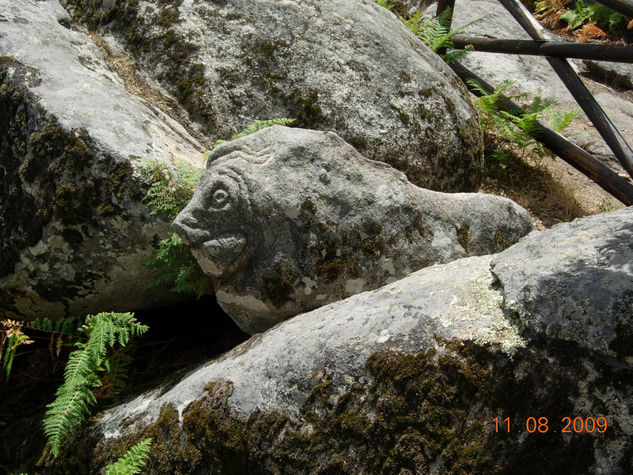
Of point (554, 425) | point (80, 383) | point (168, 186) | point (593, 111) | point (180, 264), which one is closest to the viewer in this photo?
point (554, 425)

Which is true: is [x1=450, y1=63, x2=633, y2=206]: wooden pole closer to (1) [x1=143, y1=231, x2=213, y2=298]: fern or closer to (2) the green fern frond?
(2) the green fern frond

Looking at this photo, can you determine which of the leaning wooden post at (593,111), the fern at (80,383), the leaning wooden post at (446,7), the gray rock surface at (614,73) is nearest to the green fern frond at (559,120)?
the leaning wooden post at (593,111)

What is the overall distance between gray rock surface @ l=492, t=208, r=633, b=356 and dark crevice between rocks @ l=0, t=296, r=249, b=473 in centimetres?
228

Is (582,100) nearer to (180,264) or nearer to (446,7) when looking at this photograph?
(446,7)

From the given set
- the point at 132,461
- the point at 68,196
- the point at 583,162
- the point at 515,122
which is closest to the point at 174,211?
the point at 68,196

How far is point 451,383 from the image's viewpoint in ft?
8.18

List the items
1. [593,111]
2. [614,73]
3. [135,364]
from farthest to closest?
[614,73] < [593,111] < [135,364]

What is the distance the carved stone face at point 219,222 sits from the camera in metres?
3.45

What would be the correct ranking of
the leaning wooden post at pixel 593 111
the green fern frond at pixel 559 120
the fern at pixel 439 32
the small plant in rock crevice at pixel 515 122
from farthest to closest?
the fern at pixel 439 32, the green fern frond at pixel 559 120, the small plant in rock crevice at pixel 515 122, the leaning wooden post at pixel 593 111

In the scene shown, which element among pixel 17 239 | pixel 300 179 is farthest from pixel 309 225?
pixel 17 239

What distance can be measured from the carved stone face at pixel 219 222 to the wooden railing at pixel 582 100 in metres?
4.70

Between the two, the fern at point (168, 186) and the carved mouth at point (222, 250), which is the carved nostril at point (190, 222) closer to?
the carved mouth at point (222, 250)

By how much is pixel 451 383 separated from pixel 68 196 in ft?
9.67

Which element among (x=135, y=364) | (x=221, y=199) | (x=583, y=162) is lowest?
(x=135, y=364)
